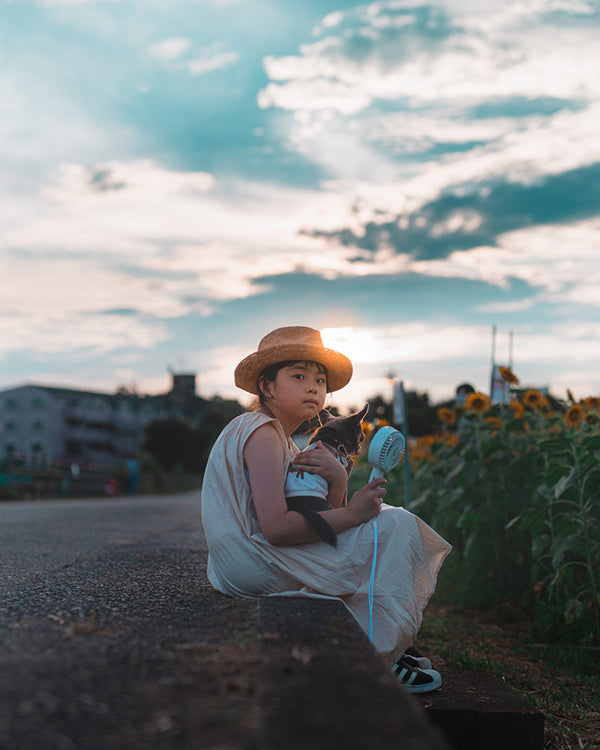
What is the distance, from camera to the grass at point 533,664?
8.73ft

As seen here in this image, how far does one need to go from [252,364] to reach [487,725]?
4.57ft

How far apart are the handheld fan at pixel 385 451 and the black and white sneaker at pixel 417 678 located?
0.60m

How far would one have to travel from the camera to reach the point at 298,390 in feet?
8.96

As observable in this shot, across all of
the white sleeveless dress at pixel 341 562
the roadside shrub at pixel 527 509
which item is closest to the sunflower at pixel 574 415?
the roadside shrub at pixel 527 509

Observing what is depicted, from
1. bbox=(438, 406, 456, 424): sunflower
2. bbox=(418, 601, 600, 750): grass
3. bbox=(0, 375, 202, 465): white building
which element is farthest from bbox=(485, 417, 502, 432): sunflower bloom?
bbox=(0, 375, 202, 465): white building

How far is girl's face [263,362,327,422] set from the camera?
2727mm

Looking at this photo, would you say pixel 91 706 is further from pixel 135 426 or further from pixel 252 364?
pixel 135 426

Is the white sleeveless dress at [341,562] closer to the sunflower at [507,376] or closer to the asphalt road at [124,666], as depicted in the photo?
the asphalt road at [124,666]

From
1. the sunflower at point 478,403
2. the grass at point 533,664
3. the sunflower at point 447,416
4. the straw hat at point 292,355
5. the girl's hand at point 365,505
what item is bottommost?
the grass at point 533,664

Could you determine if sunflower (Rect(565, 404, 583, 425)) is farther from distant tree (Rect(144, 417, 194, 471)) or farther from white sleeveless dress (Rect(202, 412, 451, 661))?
distant tree (Rect(144, 417, 194, 471))

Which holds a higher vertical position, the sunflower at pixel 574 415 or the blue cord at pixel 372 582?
the sunflower at pixel 574 415

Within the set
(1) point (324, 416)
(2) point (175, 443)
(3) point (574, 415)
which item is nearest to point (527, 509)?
(3) point (574, 415)

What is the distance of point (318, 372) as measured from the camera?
2.79m

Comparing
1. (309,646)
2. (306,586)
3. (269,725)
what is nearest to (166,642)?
(309,646)
